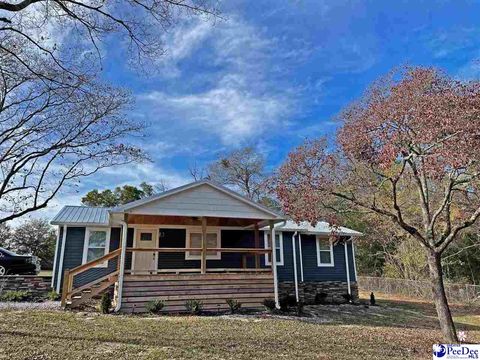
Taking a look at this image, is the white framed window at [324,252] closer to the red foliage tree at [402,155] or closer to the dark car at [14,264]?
the red foliage tree at [402,155]

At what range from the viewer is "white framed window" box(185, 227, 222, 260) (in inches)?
558

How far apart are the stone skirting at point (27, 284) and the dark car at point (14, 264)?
2.70 m

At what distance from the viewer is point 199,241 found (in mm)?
14492

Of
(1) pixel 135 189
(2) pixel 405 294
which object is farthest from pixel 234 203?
(1) pixel 135 189

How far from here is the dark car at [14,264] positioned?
15.0 metres

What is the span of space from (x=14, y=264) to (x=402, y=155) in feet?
51.6

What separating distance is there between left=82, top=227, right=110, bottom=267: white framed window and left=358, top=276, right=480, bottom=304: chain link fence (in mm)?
15853

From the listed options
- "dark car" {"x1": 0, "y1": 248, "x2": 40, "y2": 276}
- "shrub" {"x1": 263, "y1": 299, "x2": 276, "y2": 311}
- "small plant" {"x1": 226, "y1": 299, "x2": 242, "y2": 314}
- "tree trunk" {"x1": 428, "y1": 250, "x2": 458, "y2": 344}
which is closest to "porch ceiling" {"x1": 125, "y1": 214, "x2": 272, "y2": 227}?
"shrub" {"x1": 263, "y1": 299, "x2": 276, "y2": 311}

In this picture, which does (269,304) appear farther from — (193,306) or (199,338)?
(199,338)

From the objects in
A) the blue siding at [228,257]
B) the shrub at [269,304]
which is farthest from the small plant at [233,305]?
the blue siding at [228,257]

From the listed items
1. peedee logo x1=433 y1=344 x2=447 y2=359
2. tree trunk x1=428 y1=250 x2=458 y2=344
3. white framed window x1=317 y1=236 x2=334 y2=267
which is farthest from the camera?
white framed window x1=317 y1=236 x2=334 y2=267

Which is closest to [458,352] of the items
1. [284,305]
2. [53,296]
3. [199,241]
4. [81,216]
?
[284,305]

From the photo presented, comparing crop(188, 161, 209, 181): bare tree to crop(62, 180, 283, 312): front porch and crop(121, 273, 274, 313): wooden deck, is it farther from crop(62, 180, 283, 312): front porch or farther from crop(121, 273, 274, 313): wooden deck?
crop(121, 273, 274, 313): wooden deck

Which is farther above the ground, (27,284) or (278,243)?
(278,243)
